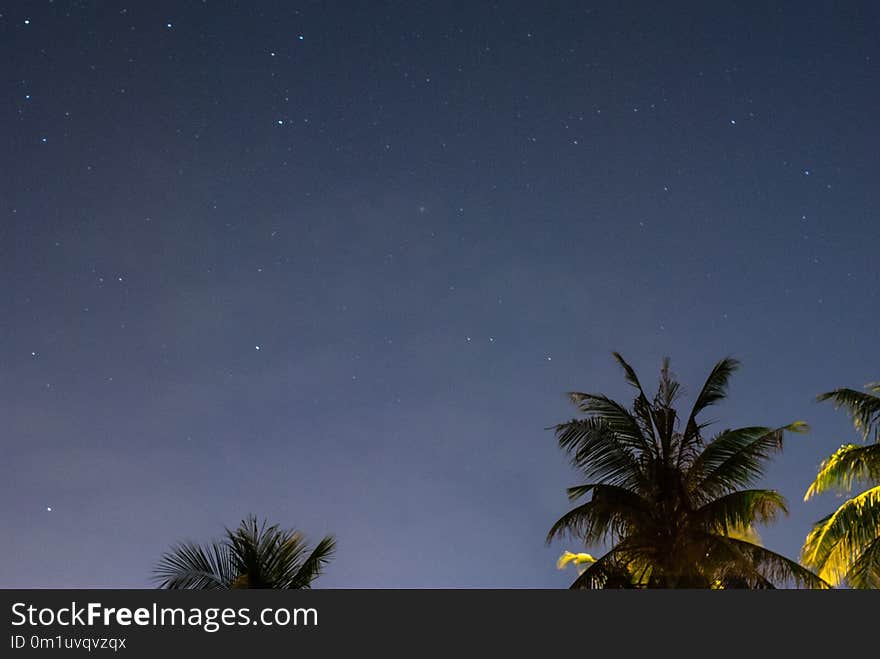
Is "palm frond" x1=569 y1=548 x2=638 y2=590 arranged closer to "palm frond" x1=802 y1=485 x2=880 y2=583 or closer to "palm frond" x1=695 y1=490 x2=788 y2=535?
"palm frond" x1=695 y1=490 x2=788 y2=535

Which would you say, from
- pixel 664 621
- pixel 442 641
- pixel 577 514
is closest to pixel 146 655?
pixel 442 641

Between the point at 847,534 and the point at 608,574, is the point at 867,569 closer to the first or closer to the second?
the point at 847,534

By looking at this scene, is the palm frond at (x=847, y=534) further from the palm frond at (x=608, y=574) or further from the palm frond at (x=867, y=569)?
the palm frond at (x=608, y=574)

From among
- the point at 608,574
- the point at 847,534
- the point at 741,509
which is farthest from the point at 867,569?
the point at 608,574

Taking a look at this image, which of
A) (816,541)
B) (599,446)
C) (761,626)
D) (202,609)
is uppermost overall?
(599,446)

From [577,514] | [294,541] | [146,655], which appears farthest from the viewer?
[577,514]

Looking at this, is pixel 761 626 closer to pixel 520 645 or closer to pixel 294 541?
pixel 520 645

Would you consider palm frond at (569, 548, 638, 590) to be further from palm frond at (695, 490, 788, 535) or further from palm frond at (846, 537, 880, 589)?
palm frond at (846, 537, 880, 589)

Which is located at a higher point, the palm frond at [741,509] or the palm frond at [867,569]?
the palm frond at [741,509]

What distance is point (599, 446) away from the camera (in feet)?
57.2

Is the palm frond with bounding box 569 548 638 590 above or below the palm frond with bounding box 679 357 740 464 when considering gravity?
below

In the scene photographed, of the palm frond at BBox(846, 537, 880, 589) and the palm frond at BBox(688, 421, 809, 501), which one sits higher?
the palm frond at BBox(688, 421, 809, 501)

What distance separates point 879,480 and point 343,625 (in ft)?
46.3

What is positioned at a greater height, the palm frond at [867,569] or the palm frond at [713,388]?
the palm frond at [713,388]
